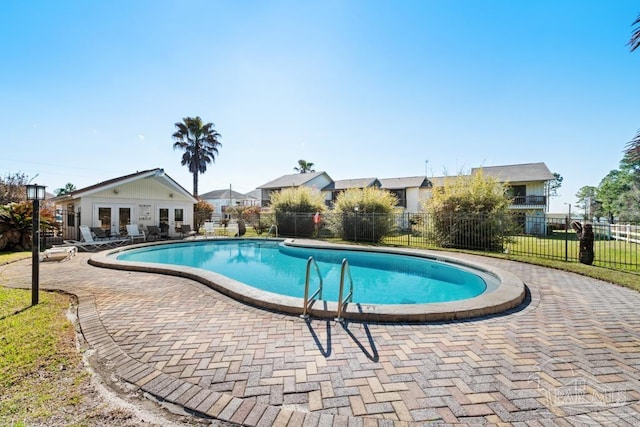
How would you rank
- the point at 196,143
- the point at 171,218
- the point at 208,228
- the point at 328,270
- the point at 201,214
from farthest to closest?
the point at 196,143, the point at 201,214, the point at 171,218, the point at 208,228, the point at 328,270

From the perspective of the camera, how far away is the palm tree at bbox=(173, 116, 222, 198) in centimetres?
2631

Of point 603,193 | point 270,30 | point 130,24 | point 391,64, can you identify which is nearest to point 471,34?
point 391,64

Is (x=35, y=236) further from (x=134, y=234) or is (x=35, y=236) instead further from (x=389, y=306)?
(x=134, y=234)

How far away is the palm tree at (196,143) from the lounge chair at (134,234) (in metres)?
11.1

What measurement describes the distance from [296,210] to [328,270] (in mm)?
9363

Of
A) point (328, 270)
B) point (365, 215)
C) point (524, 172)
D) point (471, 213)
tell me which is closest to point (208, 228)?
point (365, 215)

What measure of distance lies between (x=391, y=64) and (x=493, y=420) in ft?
36.5

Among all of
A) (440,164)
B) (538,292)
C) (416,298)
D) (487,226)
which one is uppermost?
(440,164)

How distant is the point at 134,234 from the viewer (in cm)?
1512

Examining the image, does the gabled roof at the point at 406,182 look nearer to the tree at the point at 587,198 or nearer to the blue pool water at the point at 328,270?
the blue pool water at the point at 328,270

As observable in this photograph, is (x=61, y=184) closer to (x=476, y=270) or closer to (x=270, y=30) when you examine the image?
(x=270, y=30)

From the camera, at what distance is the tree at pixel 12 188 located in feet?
65.8

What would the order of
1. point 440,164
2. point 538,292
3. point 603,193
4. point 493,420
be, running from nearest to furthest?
point 493,420 < point 538,292 < point 440,164 < point 603,193

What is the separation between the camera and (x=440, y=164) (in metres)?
15.0
